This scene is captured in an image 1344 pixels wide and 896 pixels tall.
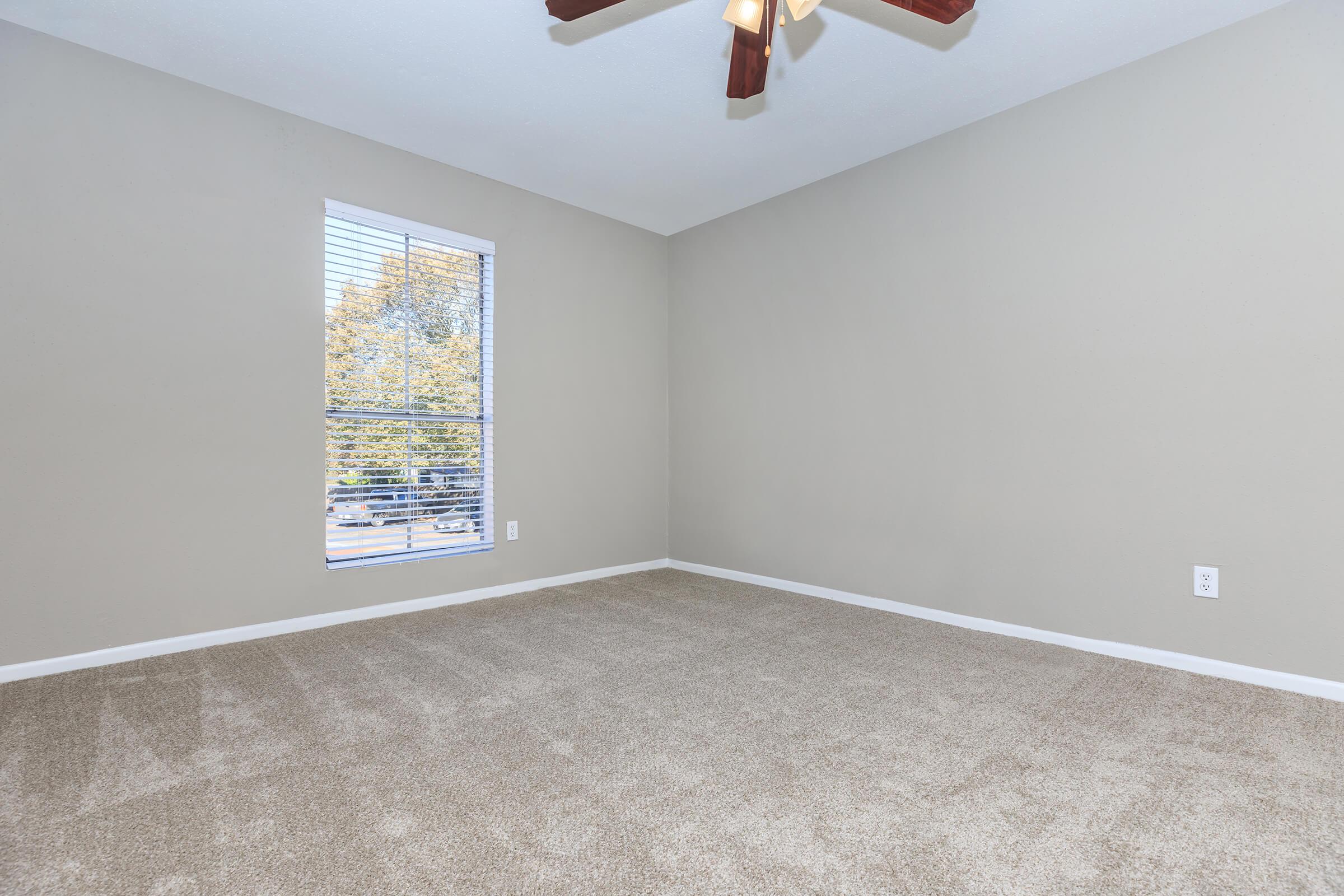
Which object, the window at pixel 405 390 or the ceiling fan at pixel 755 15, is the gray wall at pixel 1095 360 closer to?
the ceiling fan at pixel 755 15

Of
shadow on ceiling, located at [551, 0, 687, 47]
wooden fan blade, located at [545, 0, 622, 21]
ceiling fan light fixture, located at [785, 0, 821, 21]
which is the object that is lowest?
ceiling fan light fixture, located at [785, 0, 821, 21]

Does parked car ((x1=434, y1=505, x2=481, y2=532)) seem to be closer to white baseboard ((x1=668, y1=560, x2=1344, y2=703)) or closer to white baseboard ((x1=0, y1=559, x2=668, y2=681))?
white baseboard ((x1=0, y1=559, x2=668, y2=681))

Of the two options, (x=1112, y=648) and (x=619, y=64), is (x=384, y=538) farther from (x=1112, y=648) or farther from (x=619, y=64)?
(x=1112, y=648)

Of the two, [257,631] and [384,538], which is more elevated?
[384,538]

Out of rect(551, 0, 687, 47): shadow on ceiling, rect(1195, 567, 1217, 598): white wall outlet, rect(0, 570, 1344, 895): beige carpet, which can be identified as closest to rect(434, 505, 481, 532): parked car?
rect(0, 570, 1344, 895): beige carpet

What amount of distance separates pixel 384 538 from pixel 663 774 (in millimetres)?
2273

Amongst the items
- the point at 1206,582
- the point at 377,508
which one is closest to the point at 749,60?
the point at 1206,582

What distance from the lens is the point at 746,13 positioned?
1.88 m

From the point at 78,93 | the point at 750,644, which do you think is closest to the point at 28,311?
the point at 78,93

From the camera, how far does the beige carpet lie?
4.29 feet

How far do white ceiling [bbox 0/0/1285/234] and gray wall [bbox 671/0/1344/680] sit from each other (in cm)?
30

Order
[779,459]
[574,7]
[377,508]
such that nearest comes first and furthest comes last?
[574,7]
[377,508]
[779,459]

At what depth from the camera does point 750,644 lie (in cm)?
289

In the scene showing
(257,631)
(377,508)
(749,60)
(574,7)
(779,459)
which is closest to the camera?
(574,7)
